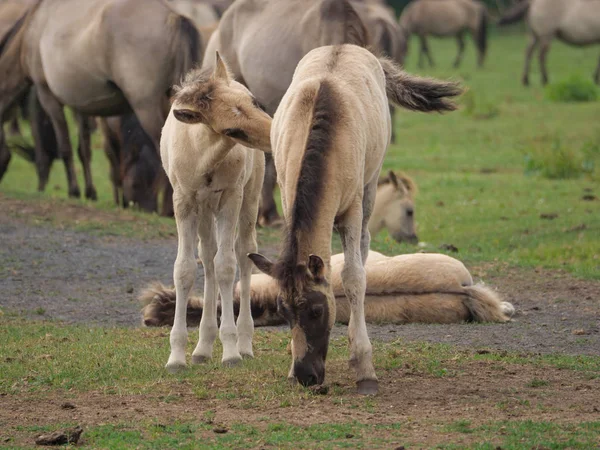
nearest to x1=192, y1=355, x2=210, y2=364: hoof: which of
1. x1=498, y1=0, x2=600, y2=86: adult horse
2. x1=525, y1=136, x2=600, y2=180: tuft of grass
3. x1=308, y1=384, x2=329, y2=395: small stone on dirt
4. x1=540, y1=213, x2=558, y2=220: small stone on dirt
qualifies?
x1=308, y1=384, x2=329, y2=395: small stone on dirt

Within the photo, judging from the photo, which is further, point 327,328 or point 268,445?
point 327,328

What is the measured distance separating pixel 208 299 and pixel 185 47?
578 cm

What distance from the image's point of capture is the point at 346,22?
10891 millimetres

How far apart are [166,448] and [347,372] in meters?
1.71

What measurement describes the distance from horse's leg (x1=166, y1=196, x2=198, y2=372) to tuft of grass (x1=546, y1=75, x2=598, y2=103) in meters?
18.8

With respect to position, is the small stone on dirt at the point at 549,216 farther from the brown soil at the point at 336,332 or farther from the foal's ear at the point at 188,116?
the foal's ear at the point at 188,116

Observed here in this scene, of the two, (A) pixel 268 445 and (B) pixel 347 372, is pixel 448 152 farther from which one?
(A) pixel 268 445

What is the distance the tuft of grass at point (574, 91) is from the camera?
23875mm

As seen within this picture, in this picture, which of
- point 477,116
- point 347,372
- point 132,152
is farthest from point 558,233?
point 477,116

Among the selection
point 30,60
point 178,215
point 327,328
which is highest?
point 30,60

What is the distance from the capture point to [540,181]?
15.6 metres

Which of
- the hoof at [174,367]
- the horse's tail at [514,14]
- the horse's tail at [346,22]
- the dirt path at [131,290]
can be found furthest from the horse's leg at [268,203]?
the horse's tail at [514,14]

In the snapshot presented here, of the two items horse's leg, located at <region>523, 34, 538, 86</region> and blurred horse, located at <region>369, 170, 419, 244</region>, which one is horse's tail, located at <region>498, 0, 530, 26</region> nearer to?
horse's leg, located at <region>523, 34, 538, 86</region>

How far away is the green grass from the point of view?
1147 centimetres
